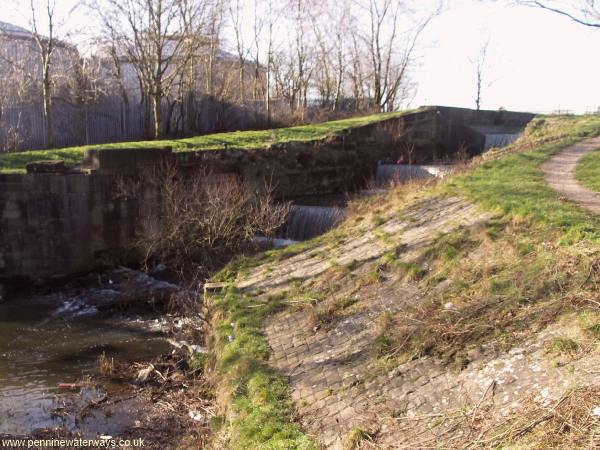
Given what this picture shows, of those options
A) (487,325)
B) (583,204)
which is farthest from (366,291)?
(583,204)

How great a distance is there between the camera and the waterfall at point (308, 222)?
15.4 metres

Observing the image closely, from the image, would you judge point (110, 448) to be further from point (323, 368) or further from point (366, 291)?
point (366, 291)

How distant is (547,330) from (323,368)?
100 inches

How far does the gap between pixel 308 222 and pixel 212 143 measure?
4540mm

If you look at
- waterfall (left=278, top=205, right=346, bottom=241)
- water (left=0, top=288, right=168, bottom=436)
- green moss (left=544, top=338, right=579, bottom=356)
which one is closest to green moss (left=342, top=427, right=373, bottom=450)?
green moss (left=544, top=338, right=579, bottom=356)

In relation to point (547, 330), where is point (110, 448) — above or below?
below

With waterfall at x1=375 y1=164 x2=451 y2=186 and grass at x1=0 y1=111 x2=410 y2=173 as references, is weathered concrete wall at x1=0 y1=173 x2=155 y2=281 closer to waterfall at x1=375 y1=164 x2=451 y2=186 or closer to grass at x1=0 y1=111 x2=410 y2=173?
grass at x1=0 y1=111 x2=410 y2=173

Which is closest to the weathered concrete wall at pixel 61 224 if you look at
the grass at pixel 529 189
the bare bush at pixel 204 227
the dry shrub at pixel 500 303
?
the bare bush at pixel 204 227

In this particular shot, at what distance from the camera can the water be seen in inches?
309

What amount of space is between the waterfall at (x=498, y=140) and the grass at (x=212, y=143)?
3.59 meters

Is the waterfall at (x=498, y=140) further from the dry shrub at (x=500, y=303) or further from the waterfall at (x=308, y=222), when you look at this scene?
the dry shrub at (x=500, y=303)

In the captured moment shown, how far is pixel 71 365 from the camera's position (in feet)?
32.2

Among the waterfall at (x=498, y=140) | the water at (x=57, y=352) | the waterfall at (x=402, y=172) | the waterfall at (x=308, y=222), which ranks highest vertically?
the waterfall at (x=498, y=140)

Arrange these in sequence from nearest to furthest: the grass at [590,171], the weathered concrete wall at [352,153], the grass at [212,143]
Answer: the grass at [590,171]
the grass at [212,143]
the weathered concrete wall at [352,153]
